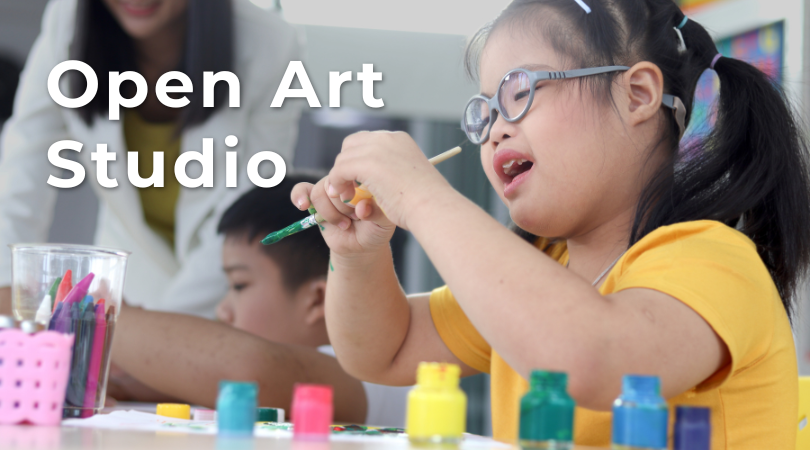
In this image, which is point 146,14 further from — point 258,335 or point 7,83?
point 258,335

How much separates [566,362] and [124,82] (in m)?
1.49

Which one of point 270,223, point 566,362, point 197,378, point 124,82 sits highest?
point 124,82

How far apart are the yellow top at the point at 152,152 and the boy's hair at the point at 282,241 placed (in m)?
0.13

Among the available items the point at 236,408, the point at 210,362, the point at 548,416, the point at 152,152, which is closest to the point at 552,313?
the point at 548,416

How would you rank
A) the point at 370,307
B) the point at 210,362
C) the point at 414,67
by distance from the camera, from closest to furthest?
the point at 370,307
the point at 210,362
the point at 414,67

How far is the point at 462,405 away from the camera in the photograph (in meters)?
0.45

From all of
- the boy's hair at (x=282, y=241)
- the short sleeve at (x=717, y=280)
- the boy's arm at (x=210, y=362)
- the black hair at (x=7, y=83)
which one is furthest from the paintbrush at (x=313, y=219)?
the black hair at (x=7, y=83)

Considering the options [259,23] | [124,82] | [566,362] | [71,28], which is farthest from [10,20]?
[566,362]

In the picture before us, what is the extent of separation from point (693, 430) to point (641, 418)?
4 cm

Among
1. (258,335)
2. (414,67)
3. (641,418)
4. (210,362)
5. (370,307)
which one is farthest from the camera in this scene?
(414,67)

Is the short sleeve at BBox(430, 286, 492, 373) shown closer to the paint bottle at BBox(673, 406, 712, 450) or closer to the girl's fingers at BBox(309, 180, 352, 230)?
the girl's fingers at BBox(309, 180, 352, 230)

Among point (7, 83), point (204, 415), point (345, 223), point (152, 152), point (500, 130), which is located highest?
point (7, 83)

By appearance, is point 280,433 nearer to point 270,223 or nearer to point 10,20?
point 270,223

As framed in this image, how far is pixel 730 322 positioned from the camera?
0.58 meters
